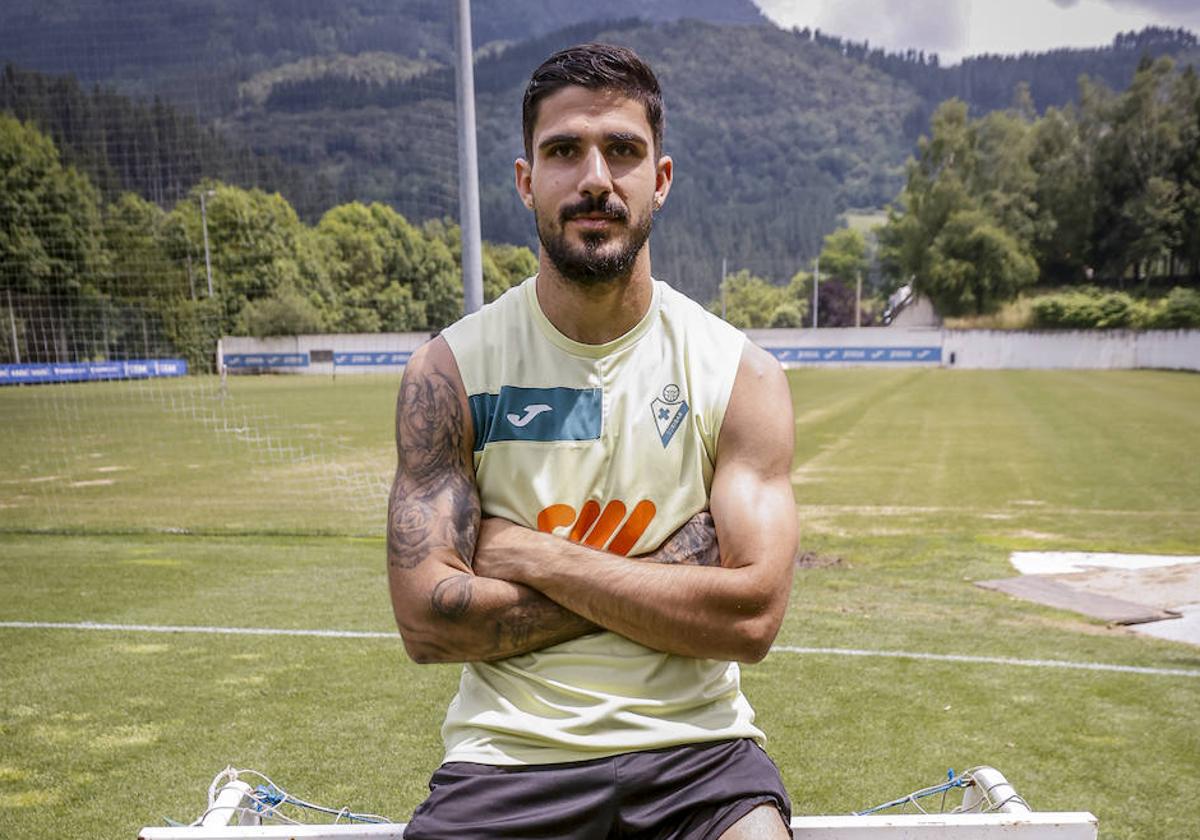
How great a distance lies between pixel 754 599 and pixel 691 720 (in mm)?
286

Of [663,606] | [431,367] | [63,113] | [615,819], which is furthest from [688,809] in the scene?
[63,113]

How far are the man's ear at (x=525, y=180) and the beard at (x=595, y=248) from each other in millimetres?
96

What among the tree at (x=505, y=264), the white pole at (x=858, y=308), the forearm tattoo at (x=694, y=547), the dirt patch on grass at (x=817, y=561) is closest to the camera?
the forearm tattoo at (x=694, y=547)

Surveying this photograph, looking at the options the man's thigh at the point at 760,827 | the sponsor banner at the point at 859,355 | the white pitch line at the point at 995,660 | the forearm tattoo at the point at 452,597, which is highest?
the forearm tattoo at the point at 452,597

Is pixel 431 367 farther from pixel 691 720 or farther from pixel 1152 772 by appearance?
pixel 1152 772

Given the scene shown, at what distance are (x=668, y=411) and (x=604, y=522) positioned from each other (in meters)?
0.29

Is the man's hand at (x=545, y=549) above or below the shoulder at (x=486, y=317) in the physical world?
below

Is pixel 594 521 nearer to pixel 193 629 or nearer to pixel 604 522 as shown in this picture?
pixel 604 522

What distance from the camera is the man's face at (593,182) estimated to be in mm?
2037

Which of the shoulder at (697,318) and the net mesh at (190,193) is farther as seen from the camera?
the net mesh at (190,193)

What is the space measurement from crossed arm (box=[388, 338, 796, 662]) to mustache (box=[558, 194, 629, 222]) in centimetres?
43

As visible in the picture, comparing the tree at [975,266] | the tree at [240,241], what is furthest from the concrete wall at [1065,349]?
the tree at [240,241]

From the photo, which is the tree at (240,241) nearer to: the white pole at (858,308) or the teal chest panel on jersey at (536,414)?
the teal chest panel on jersey at (536,414)

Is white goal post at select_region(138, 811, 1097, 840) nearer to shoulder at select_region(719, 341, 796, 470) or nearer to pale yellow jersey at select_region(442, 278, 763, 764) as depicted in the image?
pale yellow jersey at select_region(442, 278, 763, 764)
